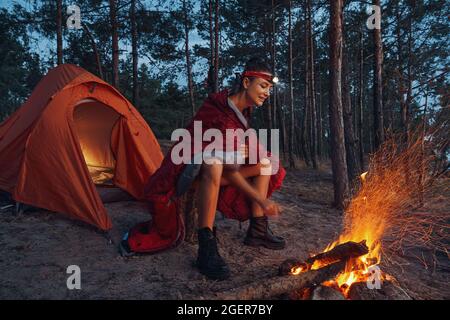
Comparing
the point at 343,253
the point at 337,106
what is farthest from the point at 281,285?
the point at 337,106

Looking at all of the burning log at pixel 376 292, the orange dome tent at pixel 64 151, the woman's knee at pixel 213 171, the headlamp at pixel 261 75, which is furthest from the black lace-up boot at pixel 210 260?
the headlamp at pixel 261 75

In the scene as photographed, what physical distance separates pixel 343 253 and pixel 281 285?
54 cm

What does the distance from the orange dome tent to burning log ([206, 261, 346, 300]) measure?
175 centimetres

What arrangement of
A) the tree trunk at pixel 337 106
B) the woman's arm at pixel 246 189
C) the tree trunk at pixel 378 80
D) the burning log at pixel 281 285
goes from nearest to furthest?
1. the burning log at pixel 281 285
2. the woman's arm at pixel 246 189
3. the tree trunk at pixel 337 106
4. the tree trunk at pixel 378 80

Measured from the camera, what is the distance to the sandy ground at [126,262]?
241 centimetres

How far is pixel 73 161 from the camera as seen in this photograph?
4.00 m

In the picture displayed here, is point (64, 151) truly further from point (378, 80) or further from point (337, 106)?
point (378, 80)

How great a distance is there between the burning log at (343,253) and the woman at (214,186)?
0.63 m

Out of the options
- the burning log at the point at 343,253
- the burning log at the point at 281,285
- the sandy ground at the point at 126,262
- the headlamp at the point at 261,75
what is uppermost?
the headlamp at the point at 261,75

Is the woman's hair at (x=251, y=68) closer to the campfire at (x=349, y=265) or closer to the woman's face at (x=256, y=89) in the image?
the woman's face at (x=256, y=89)

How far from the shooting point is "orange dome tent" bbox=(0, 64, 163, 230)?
3.92 meters

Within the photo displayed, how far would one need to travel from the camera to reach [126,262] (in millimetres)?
2906

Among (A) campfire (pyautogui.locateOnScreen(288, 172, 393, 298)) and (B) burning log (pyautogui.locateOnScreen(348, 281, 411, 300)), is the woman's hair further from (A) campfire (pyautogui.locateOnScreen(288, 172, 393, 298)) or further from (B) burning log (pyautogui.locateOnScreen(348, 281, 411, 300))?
(B) burning log (pyautogui.locateOnScreen(348, 281, 411, 300))

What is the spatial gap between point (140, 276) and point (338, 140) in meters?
4.21
